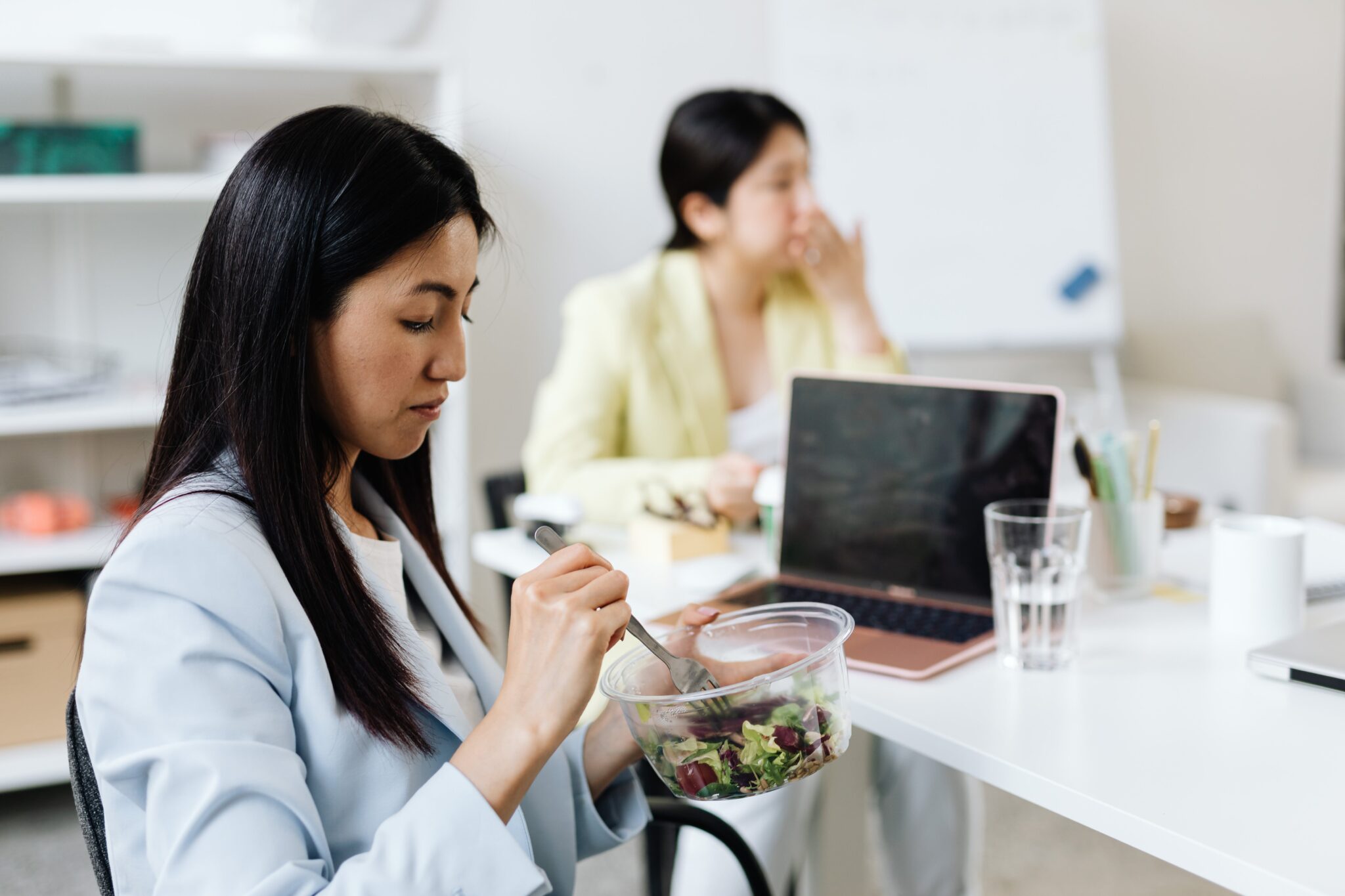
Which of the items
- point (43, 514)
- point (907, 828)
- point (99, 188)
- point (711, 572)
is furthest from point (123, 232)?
point (907, 828)

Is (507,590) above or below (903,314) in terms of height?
below

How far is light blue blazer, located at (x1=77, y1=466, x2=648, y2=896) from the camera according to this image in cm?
64

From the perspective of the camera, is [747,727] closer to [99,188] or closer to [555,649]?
[555,649]

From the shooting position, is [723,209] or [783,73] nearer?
[723,209]

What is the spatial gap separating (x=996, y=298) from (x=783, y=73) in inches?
30.4

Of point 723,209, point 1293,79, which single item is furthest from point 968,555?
point 1293,79

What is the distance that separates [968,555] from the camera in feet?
4.01

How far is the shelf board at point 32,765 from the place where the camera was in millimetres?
2121

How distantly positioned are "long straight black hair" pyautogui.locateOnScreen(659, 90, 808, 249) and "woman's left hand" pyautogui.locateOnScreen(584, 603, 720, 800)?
116 centimetres

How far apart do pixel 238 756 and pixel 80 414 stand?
5.71 ft

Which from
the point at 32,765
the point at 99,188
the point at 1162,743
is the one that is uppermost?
the point at 99,188

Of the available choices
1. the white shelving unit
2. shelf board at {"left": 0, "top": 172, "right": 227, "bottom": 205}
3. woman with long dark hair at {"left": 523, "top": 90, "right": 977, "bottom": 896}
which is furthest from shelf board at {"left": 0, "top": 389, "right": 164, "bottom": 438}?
woman with long dark hair at {"left": 523, "top": 90, "right": 977, "bottom": 896}

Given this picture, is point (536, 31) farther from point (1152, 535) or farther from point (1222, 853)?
point (1222, 853)

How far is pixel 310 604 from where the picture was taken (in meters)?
0.76
